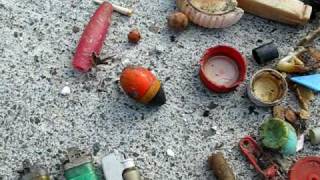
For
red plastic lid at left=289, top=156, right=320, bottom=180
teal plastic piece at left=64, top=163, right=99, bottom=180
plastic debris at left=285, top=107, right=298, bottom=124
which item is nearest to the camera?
teal plastic piece at left=64, top=163, right=99, bottom=180

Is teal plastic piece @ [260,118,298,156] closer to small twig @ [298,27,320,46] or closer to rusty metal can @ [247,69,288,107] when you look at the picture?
rusty metal can @ [247,69,288,107]

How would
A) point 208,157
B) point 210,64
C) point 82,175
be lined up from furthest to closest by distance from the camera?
1. point 210,64
2. point 208,157
3. point 82,175

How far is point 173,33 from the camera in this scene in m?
2.56

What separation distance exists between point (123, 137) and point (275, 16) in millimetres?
909

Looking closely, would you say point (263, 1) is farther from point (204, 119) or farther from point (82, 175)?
point (82, 175)

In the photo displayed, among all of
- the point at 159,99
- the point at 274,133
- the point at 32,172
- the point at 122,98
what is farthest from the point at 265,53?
the point at 32,172

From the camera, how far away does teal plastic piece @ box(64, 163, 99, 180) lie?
214cm

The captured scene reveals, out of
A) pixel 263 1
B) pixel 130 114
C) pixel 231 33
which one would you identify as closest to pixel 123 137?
pixel 130 114

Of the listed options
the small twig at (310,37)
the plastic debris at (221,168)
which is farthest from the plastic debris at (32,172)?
the small twig at (310,37)

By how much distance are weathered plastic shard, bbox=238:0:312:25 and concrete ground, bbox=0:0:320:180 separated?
0.06m

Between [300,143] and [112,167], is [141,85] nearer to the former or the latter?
[112,167]

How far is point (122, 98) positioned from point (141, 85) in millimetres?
203

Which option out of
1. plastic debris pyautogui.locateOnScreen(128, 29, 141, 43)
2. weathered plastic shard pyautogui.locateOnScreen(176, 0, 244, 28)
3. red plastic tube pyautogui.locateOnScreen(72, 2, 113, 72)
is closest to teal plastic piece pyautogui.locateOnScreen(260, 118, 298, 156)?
weathered plastic shard pyautogui.locateOnScreen(176, 0, 244, 28)

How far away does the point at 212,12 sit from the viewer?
2.51 meters
